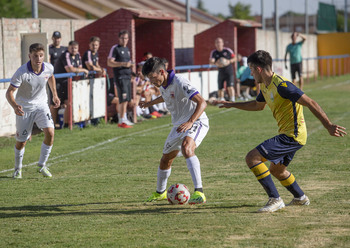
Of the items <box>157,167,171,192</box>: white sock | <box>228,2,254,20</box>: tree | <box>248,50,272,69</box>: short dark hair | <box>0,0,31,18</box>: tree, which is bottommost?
<box>157,167,171,192</box>: white sock

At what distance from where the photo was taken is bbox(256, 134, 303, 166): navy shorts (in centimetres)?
654

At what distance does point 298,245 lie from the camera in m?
5.40

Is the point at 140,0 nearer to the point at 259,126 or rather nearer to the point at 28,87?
the point at 259,126

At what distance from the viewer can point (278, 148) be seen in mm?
6555

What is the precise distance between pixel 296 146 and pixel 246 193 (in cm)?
132

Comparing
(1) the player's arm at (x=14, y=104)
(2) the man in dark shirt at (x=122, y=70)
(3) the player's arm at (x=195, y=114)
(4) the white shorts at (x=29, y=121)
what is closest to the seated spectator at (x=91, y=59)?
(2) the man in dark shirt at (x=122, y=70)

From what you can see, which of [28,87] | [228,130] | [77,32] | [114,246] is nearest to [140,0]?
[77,32]

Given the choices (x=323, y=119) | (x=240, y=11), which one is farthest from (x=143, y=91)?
(x=240, y=11)

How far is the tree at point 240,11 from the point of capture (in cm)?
6900

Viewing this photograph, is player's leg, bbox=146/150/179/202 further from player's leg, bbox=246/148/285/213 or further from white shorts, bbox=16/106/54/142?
white shorts, bbox=16/106/54/142

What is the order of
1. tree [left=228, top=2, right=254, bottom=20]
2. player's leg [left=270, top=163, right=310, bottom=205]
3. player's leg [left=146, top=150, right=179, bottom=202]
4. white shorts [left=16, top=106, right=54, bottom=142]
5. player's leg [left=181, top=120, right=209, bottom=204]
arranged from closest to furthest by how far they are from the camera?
player's leg [left=270, top=163, right=310, bottom=205]
player's leg [left=181, top=120, right=209, bottom=204]
player's leg [left=146, top=150, right=179, bottom=202]
white shorts [left=16, top=106, right=54, bottom=142]
tree [left=228, top=2, right=254, bottom=20]

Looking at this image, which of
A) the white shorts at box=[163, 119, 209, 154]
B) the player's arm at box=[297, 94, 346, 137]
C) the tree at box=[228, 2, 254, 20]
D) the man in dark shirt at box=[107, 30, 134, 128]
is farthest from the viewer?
the tree at box=[228, 2, 254, 20]

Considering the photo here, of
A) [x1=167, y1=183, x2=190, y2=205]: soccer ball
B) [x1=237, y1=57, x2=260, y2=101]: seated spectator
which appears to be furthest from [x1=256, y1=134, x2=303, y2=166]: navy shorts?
[x1=237, y1=57, x2=260, y2=101]: seated spectator

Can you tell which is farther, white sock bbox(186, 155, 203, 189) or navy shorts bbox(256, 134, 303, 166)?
white sock bbox(186, 155, 203, 189)
